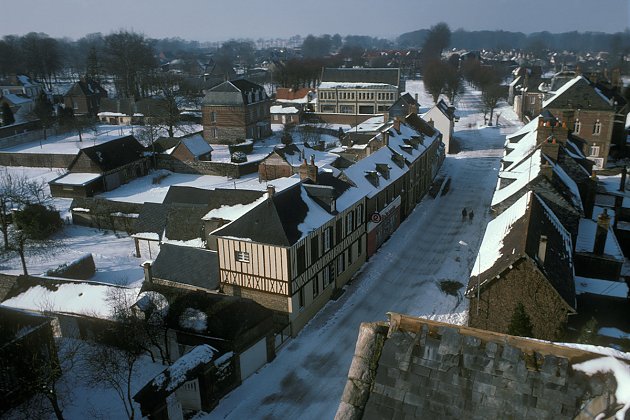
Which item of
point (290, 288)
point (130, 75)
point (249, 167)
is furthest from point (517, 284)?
point (130, 75)

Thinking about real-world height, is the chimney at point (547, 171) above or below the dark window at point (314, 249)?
above

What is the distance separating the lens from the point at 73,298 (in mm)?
25609

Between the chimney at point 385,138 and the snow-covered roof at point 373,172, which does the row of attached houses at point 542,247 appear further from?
the chimney at point 385,138

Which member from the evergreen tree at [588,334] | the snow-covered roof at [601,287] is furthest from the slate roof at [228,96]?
the evergreen tree at [588,334]

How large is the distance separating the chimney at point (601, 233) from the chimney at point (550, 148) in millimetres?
7338

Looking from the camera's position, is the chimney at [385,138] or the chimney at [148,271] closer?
the chimney at [148,271]

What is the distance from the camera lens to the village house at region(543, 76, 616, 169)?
51625mm

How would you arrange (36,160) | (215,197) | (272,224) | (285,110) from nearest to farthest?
(272,224)
(215,197)
(36,160)
(285,110)

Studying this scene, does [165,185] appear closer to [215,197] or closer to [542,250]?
[215,197]

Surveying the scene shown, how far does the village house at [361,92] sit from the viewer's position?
85.4 m

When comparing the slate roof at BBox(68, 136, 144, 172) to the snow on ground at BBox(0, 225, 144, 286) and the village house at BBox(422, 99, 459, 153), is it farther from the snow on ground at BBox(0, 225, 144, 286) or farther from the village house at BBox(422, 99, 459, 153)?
the village house at BBox(422, 99, 459, 153)

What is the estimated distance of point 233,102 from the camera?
2699 inches

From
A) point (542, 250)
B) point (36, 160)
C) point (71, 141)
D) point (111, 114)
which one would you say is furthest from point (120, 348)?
point (111, 114)

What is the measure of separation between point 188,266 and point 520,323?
1681 centimetres
